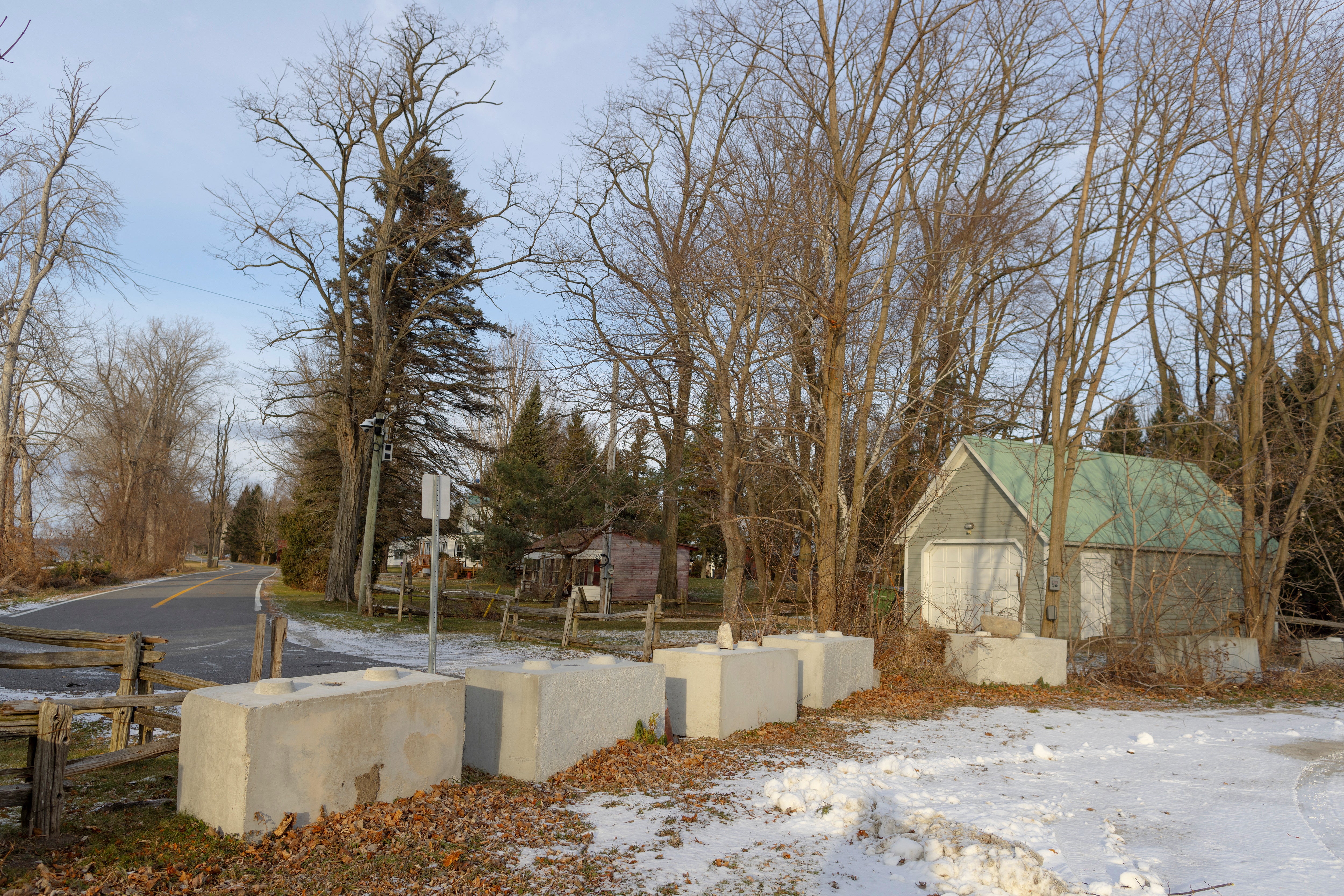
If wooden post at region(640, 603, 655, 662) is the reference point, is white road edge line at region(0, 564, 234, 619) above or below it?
below

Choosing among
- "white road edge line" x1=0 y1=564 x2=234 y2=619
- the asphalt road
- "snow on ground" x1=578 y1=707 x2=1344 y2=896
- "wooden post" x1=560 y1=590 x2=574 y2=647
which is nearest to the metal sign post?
the asphalt road

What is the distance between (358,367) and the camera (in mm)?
29094

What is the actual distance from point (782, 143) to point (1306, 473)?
10.8m

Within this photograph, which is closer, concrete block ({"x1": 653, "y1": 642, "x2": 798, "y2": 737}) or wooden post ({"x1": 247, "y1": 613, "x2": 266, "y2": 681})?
wooden post ({"x1": 247, "y1": 613, "x2": 266, "y2": 681})

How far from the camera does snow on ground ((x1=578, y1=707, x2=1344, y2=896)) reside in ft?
15.9

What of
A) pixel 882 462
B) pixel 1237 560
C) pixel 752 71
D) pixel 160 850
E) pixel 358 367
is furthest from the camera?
pixel 358 367

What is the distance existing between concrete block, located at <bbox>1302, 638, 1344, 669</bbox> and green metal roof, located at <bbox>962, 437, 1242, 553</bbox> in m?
2.51

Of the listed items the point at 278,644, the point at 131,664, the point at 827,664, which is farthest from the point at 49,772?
the point at 827,664

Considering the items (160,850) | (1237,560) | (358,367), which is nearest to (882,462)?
(1237,560)

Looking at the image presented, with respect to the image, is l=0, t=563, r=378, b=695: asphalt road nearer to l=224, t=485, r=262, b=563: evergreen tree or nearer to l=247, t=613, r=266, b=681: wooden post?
l=247, t=613, r=266, b=681: wooden post

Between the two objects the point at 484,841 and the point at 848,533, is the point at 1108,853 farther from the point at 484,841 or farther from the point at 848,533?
the point at 848,533

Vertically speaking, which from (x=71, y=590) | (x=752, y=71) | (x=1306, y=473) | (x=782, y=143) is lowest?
(x=71, y=590)

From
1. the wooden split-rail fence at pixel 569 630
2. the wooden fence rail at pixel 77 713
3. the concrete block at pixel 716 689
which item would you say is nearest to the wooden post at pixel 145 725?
the wooden fence rail at pixel 77 713

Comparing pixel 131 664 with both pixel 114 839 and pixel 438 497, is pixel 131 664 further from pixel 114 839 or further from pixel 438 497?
pixel 114 839
